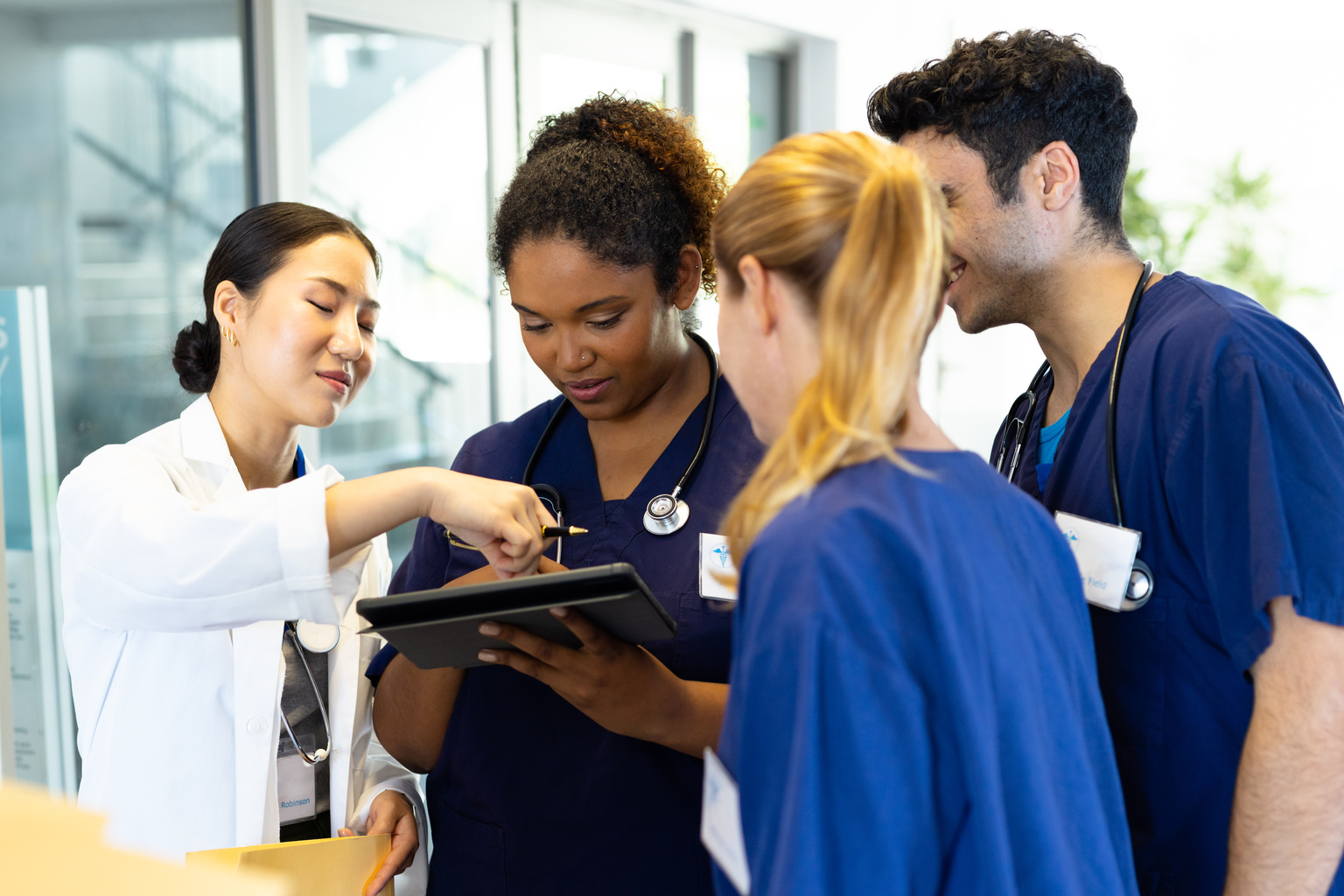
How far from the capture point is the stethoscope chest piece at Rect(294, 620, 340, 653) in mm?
1473

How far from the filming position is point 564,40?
337cm

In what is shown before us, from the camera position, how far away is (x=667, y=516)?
1.32 metres

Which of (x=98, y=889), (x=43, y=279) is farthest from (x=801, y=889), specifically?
(x=43, y=279)

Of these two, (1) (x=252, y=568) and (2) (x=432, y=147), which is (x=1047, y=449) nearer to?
(1) (x=252, y=568)

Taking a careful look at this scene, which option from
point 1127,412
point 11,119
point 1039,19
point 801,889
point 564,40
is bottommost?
point 801,889

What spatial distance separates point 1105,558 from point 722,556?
0.45 metres

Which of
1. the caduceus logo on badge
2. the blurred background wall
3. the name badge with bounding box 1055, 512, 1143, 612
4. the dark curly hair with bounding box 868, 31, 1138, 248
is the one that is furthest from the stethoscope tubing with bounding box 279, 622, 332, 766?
the dark curly hair with bounding box 868, 31, 1138, 248

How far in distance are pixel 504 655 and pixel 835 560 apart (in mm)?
550

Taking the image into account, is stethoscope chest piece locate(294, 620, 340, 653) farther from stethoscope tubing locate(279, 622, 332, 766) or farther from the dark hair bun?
the dark hair bun

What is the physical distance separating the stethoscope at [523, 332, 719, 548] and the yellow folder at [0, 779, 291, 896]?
820 mm

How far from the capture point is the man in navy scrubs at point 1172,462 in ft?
3.43

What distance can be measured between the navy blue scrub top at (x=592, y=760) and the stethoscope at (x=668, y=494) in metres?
0.02

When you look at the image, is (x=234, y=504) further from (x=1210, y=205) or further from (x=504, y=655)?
(x=1210, y=205)

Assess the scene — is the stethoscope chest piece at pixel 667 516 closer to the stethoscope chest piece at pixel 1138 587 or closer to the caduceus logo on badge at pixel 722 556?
the caduceus logo on badge at pixel 722 556
